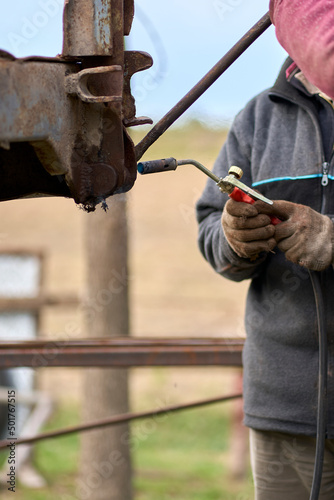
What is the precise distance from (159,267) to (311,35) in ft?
38.1

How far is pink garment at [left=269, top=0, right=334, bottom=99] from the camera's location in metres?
1.29

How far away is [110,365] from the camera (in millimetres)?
2588

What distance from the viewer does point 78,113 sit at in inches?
55.6

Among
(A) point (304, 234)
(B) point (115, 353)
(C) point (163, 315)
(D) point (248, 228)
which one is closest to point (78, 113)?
(D) point (248, 228)

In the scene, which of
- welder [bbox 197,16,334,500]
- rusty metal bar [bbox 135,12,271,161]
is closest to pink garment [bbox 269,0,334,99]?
rusty metal bar [bbox 135,12,271,161]

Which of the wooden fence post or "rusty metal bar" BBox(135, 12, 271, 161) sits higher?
"rusty metal bar" BBox(135, 12, 271, 161)

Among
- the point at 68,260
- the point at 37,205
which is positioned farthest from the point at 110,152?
the point at 37,205

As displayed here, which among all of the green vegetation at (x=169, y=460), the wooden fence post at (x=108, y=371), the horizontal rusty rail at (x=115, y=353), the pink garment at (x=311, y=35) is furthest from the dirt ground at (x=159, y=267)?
the pink garment at (x=311, y=35)

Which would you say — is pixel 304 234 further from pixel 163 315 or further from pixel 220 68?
pixel 163 315

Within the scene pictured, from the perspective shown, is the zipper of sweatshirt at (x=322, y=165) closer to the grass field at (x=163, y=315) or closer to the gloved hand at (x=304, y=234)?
the gloved hand at (x=304, y=234)

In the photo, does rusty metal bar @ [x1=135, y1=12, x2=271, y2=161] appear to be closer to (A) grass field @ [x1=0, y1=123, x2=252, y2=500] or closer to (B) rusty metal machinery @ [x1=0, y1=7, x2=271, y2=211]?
(B) rusty metal machinery @ [x1=0, y1=7, x2=271, y2=211]

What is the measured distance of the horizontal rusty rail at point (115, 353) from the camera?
2.58 metres

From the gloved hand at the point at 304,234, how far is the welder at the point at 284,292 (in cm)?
3

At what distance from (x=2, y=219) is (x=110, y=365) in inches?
516
